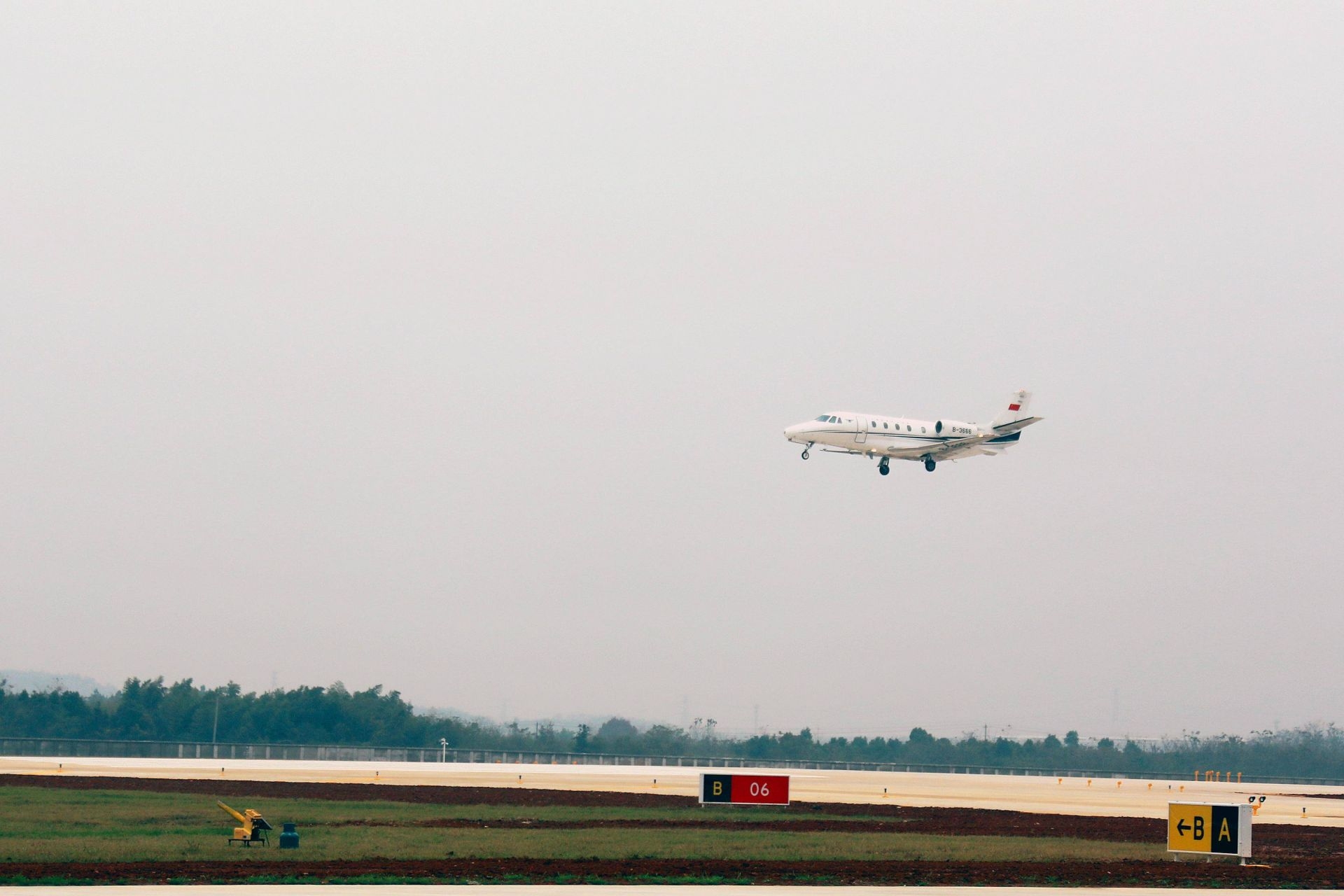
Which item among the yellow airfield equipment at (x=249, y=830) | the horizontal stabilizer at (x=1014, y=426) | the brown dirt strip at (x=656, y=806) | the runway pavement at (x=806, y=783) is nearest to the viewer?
the yellow airfield equipment at (x=249, y=830)

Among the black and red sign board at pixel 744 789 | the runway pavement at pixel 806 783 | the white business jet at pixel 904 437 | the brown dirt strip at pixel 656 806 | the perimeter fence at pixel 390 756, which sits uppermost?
the white business jet at pixel 904 437

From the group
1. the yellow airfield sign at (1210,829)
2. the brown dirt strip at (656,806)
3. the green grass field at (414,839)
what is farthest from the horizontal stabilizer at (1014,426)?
the yellow airfield sign at (1210,829)

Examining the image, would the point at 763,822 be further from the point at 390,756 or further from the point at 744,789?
the point at 390,756

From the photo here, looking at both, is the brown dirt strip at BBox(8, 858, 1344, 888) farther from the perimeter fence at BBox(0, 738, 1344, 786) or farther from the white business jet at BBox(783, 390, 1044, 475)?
the perimeter fence at BBox(0, 738, 1344, 786)

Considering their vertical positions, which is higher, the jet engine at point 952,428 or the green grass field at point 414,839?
the jet engine at point 952,428

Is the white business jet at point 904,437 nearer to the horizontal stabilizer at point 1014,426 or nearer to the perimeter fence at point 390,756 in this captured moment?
the horizontal stabilizer at point 1014,426

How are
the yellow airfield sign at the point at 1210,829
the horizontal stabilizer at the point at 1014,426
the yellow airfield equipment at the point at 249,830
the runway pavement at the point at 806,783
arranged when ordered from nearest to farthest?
the yellow airfield sign at the point at 1210,829, the yellow airfield equipment at the point at 249,830, the runway pavement at the point at 806,783, the horizontal stabilizer at the point at 1014,426

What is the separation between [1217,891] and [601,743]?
163 metres

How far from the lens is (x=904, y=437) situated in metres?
98.4

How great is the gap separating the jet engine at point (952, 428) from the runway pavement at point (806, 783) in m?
24.0

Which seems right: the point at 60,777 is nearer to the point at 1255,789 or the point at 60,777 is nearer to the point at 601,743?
the point at 1255,789

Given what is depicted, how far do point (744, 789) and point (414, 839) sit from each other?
23.3 m

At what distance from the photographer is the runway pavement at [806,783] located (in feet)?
279

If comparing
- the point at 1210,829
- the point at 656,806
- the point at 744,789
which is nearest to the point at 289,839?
the point at 1210,829
